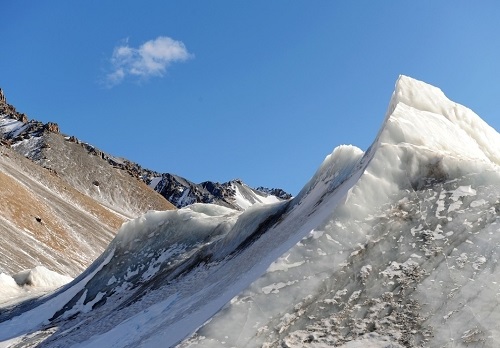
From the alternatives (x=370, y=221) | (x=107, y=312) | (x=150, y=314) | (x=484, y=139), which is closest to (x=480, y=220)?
(x=370, y=221)

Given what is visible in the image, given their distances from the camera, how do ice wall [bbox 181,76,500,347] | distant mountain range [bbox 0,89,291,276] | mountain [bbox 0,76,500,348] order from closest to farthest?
ice wall [bbox 181,76,500,347]
mountain [bbox 0,76,500,348]
distant mountain range [bbox 0,89,291,276]

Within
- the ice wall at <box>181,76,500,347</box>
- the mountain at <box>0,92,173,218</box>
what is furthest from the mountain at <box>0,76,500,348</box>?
the mountain at <box>0,92,173,218</box>

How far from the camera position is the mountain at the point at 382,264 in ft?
33.6

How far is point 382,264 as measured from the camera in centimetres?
1118

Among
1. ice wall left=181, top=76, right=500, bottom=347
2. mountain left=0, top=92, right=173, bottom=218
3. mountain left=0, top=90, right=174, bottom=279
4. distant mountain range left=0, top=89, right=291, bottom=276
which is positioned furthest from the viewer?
mountain left=0, top=92, right=173, bottom=218

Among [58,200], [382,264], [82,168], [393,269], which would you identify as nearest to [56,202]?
[58,200]

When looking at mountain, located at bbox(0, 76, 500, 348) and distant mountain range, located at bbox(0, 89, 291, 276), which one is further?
distant mountain range, located at bbox(0, 89, 291, 276)

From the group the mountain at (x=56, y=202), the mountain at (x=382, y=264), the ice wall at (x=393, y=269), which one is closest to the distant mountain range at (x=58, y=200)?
the mountain at (x=56, y=202)

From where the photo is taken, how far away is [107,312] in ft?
66.3

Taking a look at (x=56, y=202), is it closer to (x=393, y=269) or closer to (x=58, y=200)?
(x=58, y=200)

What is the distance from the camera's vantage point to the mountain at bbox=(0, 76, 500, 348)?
1023 cm

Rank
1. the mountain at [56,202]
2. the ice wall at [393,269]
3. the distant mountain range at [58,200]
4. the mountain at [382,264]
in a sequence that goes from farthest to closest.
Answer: the distant mountain range at [58,200] → the mountain at [56,202] → the mountain at [382,264] → the ice wall at [393,269]

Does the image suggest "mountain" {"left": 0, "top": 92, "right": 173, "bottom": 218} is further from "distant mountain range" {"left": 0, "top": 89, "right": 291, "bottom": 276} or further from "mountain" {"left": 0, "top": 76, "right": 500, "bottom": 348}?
"mountain" {"left": 0, "top": 76, "right": 500, "bottom": 348}

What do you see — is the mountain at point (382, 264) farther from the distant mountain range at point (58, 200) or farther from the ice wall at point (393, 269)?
the distant mountain range at point (58, 200)
